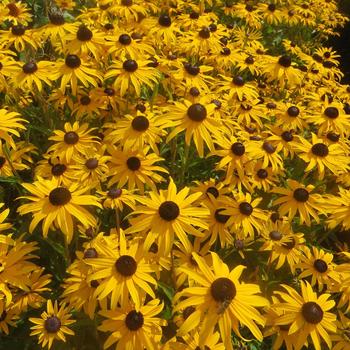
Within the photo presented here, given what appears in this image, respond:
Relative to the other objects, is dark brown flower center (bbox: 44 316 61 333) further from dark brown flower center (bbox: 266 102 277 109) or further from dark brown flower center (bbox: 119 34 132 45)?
dark brown flower center (bbox: 266 102 277 109)

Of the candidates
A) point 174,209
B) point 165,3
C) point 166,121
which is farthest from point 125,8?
point 174,209

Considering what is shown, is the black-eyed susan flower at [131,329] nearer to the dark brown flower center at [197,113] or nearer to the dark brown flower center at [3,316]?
the dark brown flower center at [3,316]

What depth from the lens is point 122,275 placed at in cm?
207

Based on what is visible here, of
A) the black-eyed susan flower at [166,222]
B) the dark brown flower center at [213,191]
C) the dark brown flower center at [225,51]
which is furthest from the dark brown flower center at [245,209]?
the dark brown flower center at [225,51]

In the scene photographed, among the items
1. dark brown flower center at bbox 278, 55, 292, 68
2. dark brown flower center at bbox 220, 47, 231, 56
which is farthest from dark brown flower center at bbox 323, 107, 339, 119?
dark brown flower center at bbox 220, 47, 231, 56

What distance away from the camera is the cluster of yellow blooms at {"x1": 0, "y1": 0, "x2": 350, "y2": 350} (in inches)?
82.9

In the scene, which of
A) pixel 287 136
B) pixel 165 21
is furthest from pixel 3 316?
pixel 165 21

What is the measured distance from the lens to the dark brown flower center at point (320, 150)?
319 centimetres

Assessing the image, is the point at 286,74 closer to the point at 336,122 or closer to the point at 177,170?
the point at 336,122

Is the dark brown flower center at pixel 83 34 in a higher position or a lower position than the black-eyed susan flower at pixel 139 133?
higher

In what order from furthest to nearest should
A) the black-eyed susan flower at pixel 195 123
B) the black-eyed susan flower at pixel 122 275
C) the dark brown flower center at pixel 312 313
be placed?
the black-eyed susan flower at pixel 195 123 → the dark brown flower center at pixel 312 313 → the black-eyed susan flower at pixel 122 275

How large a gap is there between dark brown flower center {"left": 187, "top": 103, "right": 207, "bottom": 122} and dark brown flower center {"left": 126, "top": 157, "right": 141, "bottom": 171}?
1.53ft

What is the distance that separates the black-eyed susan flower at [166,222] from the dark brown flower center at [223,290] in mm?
277

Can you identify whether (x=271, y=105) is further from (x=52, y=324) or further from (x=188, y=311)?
(x=52, y=324)
